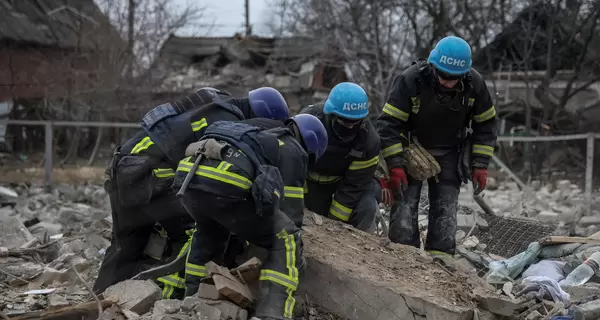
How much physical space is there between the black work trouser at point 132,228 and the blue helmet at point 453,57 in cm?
221

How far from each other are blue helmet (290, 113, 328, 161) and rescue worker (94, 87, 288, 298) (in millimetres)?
424

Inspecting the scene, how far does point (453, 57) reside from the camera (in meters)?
5.08

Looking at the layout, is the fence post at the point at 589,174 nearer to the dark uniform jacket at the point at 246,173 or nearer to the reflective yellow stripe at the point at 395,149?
the reflective yellow stripe at the point at 395,149

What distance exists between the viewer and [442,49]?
201 inches

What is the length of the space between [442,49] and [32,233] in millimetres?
4453

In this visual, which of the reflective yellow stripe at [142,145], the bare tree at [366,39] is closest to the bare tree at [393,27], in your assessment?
the bare tree at [366,39]

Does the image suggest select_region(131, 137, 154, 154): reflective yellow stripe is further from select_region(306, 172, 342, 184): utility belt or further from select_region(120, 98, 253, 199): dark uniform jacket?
select_region(306, 172, 342, 184): utility belt

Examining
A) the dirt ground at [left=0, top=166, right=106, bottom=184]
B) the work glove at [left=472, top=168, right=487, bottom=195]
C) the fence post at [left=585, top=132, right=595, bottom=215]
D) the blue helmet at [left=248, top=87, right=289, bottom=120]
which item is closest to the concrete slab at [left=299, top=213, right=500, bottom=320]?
the blue helmet at [left=248, top=87, right=289, bottom=120]

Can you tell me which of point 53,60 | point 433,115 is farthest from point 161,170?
point 53,60

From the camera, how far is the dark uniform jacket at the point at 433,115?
5.35 metres

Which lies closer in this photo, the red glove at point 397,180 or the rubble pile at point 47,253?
the rubble pile at point 47,253

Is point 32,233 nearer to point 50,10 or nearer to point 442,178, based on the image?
point 442,178

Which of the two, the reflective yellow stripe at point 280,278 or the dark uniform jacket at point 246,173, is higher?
the dark uniform jacket at point 246,173

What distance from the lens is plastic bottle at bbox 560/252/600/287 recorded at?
4.92 metres
